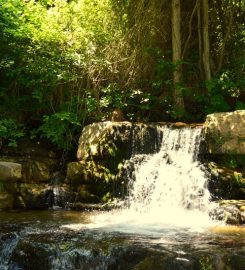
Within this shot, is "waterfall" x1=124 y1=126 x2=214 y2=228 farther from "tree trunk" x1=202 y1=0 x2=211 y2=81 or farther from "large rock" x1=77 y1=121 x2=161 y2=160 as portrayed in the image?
"tree trunk" x1=202 y1=0 x2=211 y2=81

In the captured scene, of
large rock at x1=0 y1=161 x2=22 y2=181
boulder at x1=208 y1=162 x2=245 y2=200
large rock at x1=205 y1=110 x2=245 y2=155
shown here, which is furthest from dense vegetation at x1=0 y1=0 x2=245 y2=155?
boulder at x1=208 y1=162 x2=245 y2=200

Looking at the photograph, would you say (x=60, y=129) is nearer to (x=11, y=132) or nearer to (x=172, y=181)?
(x=11, y=132)

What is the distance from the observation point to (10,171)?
8445 mm

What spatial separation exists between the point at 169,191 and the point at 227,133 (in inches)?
66.1

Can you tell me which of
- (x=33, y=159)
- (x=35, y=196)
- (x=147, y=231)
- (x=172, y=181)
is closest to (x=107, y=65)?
(x=33, y=159)

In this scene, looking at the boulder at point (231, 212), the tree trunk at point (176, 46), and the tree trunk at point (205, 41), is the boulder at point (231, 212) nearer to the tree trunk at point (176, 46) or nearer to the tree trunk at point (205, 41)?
the tree trunk at point (176, 46)

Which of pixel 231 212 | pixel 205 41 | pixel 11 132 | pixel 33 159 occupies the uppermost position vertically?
pixel 205 41

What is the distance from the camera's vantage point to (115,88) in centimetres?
1065

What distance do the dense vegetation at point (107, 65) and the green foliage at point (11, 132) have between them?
0.02 m

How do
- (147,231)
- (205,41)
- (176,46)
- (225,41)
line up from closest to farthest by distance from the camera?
(147,231)
(176,46)
(205,41)
(225,41)

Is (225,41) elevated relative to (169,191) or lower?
elevated

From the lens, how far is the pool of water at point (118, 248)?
4.75 metres

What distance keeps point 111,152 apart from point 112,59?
2926mm

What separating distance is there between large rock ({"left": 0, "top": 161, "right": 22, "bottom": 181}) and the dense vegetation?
126 cm
